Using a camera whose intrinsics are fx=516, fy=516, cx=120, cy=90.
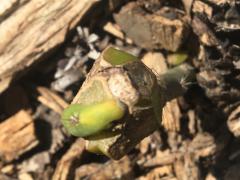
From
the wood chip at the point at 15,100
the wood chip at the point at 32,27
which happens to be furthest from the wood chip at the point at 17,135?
the wood chip at the point at 32,27

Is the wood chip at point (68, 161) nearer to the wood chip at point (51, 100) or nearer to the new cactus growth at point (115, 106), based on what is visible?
the wood chip at point (51, 100)

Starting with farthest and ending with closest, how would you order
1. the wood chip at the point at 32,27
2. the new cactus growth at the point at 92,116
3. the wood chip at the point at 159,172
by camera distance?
the wood chip at the point at 159,172 < the wood chip at the point at 32,27 < the new cactus growth at the point at 92,116

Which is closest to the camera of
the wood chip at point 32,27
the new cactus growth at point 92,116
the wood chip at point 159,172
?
the new cactus growth at point 92,116

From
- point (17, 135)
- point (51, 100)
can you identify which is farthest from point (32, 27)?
point (17, 135)

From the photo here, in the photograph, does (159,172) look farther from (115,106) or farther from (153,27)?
(115,106)

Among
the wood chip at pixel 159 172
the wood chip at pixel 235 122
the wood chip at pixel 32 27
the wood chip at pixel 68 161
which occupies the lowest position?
the wood chip at pixel 159 172
